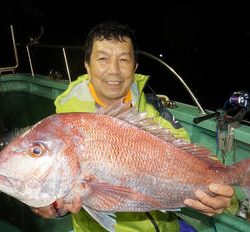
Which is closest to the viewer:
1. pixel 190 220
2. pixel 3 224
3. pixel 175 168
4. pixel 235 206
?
pixel 175 168

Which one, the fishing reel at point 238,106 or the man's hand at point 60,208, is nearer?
the man's hand at point 60,208

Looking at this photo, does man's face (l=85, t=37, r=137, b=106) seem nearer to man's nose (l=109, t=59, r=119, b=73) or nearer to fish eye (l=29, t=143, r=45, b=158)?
man's nose (l=109, t=59, r=119, b=73)

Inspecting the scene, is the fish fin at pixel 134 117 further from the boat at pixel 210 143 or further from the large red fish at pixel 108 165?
the boat at pixel 210 143

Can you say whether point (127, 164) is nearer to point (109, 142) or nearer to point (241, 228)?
point (109, 142)

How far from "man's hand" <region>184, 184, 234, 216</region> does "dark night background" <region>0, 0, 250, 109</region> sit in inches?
620

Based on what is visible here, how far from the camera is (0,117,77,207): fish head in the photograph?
1718 millimetres

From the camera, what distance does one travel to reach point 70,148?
1.75 m

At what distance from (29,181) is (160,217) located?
123 cm

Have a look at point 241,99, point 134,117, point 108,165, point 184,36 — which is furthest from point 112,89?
point 184,36

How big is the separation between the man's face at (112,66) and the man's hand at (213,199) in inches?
41.1

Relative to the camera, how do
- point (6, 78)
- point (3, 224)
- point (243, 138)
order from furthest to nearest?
point (6, 78) → point (3, 224) → point (243, 138)

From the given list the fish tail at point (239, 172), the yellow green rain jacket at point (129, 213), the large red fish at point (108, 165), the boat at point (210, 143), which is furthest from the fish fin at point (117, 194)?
the boat at point (210, 143)

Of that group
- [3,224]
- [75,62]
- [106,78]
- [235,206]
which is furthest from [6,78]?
[75,62]

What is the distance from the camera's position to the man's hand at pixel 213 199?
6.33 feet
